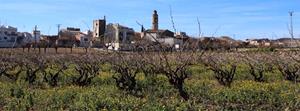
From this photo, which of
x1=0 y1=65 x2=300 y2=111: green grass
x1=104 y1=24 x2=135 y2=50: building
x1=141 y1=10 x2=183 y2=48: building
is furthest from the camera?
x1=104 y1=24 x2=135 y2=50: building

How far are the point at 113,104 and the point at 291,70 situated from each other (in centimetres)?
1641

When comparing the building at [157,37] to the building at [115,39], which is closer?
the building at [157,37]

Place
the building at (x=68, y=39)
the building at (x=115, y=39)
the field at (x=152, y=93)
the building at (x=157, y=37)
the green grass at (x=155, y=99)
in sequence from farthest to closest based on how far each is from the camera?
1. the building at (x=68, y=39)
2. the building at (x=115, y=39)
3. the building at (x=157, y=37)
4. the field at (x=152, y=93)
5. the green grass at (x=155, y=99)

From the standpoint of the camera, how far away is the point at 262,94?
723 inches

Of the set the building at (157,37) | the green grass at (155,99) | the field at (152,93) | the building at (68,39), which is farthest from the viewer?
the building at (68,39)

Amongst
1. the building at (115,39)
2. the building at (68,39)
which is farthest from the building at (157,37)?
the building at (68,39)

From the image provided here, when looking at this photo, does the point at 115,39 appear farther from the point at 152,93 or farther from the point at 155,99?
the point at 155,99

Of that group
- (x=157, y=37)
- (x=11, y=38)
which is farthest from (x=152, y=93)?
(x=11, y=38)

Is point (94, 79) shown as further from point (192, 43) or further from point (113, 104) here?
point (113, 104)

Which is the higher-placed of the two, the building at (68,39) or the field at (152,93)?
the building at (68,39)

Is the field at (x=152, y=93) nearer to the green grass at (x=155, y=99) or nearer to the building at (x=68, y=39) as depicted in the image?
the green grass at (x=155, y=99)

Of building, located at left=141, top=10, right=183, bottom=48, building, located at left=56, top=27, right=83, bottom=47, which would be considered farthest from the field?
building, located at left=56, top=27, right=83, bottom=47

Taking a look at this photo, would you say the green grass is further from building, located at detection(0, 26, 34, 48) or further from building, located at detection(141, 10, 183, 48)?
building, located at detection(0, 26, 34, 48)

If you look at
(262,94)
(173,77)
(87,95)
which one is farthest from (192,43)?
(87,95)
